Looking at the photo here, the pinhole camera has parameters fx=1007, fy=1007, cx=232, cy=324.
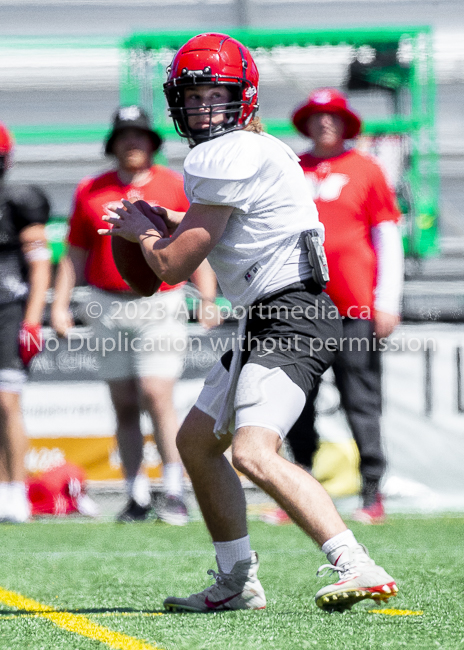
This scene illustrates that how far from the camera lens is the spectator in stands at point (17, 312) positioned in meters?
5.30

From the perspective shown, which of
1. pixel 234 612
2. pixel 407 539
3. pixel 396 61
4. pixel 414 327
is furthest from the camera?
pixel 396 61

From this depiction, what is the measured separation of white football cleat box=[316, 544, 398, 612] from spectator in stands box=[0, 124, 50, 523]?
315 centimetres

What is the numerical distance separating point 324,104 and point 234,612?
3.20 m

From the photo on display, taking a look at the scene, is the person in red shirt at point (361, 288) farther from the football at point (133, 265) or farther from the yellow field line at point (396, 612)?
the yellow field line at point (396, 612)

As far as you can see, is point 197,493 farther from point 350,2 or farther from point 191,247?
point 350,2

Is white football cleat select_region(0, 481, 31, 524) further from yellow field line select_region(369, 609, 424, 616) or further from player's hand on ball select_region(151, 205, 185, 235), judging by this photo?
yellow field line select_region(369, 609, 424, 616)

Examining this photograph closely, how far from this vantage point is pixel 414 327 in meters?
6.13

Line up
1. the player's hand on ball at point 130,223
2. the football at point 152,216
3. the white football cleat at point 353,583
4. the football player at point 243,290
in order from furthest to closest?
1. the football at point 152,216
2. the player's hand on ball at point 130,223
3. the football player at point 243,290
4. the white football cleat at point 353,583

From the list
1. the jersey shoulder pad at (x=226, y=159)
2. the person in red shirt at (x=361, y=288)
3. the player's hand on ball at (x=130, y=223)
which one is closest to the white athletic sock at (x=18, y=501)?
the person in red shirt at (x=361, y=288)

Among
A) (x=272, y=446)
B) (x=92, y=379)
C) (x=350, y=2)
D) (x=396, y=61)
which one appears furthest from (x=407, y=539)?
(x=350, y=2)

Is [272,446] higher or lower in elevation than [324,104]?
lower

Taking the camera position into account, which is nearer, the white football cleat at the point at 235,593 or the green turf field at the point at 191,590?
the green turf field at the point at 191,590

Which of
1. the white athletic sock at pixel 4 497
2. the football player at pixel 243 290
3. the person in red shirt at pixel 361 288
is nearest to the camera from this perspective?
the football player at pixel 243 290

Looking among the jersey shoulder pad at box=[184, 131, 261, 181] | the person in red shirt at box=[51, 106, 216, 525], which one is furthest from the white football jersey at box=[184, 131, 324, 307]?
the person in red shirt at box=[51, 106, 216, 525]
